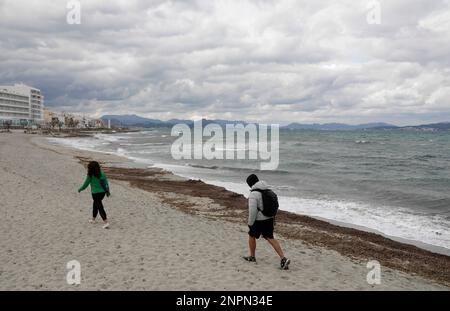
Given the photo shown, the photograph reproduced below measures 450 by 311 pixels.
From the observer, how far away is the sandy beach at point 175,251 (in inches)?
292

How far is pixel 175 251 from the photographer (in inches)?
360

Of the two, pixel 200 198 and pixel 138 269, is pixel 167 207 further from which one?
pixel 138 269

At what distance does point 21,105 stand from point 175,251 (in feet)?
559

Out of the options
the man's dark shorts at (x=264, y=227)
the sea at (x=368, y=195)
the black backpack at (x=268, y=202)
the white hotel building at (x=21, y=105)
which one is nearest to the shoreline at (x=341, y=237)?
the sea at (x=368, y=195)

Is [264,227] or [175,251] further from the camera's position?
[175,251]

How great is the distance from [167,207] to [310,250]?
6646 mm

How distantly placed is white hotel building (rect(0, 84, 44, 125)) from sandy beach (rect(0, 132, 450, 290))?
146 m

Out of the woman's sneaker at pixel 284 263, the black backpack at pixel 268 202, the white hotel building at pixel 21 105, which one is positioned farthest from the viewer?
the white hotel building at pixel 21 105

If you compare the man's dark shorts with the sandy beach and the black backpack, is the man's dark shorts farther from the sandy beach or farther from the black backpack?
the sandy beach

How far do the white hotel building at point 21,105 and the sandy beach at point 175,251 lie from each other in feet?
479

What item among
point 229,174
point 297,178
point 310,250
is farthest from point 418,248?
point 229,174

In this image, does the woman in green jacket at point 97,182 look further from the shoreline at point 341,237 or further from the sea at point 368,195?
the sea at point 368,195

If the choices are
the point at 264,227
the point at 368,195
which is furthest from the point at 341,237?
the point at 368,195

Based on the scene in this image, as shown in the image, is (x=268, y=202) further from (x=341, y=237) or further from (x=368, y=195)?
(x=368, y=195)
